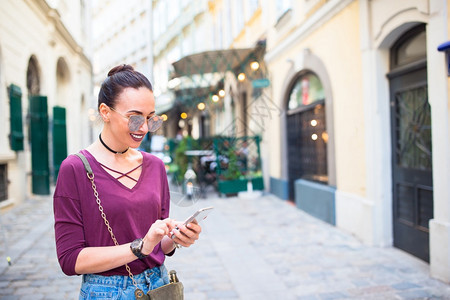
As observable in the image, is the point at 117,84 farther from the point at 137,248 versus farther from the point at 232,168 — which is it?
the point at 232,168

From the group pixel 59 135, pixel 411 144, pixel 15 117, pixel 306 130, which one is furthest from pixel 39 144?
pixel 411 144

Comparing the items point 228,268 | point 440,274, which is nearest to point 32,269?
point 228,268

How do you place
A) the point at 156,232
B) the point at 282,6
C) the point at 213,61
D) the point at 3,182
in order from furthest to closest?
the point at 213,61 < the point at 282,6 < the point at 3,182 < the point at 156,232

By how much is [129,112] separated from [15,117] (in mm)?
6931

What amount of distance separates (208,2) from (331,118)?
39.3 feet

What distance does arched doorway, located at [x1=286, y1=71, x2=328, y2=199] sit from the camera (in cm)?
799

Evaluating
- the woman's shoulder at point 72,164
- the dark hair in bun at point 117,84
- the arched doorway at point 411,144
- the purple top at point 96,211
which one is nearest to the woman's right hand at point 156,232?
the purple top at point 96,211

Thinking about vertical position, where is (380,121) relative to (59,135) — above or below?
below

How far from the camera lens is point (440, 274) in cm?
417

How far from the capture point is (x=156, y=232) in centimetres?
138

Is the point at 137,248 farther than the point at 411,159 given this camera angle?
No

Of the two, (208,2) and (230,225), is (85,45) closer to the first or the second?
(230,225)

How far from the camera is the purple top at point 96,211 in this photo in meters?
1.45

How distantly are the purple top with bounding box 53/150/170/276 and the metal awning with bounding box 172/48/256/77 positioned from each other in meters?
8.57
